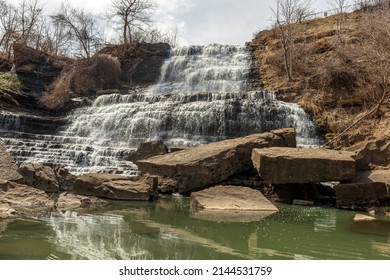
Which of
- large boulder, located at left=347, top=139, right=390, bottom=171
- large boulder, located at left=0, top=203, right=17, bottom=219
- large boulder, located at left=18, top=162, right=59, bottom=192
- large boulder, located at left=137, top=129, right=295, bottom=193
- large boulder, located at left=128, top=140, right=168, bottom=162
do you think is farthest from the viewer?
large boulder, located at left=128, top=140, right=168, bottom=162

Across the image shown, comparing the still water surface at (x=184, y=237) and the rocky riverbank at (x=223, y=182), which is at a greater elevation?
the rocky riverbank at (x=223, y=182)

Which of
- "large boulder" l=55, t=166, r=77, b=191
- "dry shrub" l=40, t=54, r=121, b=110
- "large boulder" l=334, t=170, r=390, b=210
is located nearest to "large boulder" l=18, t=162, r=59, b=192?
"large boulder" l=55, t=166, r=77, b=191

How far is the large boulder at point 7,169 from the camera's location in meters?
10.5

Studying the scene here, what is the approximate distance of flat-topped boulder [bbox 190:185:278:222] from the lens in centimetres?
938

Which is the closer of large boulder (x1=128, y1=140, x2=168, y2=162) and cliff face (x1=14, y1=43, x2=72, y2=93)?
large boulder (x1=128, y1=140, x2=168, y2=162)

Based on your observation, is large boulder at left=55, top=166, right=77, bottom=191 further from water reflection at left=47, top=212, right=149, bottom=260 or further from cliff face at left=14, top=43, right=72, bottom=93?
cliff face at left=14, top=43, right=72, bottom=93

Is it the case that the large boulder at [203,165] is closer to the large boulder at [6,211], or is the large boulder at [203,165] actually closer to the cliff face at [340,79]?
the cliff face at [340,79]

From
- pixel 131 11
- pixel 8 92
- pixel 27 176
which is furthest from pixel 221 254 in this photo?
pixel 131 11

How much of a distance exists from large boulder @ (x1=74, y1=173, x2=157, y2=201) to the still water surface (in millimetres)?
1955

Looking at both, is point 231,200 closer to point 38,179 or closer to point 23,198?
point 23,198

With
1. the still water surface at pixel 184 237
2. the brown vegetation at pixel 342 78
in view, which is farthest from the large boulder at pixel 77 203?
the brown vegetation at pixel 342 78

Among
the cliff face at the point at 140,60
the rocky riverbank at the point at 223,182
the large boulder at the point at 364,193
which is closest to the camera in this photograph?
the rocky riverbank at the point at 223,182

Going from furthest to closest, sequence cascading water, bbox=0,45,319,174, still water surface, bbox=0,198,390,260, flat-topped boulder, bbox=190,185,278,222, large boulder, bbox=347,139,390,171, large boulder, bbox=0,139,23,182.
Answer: cascading water, bbox=0,45,319,174 < large boulder, bbox=347,139,390,171 < large boulder, bbox=0,139,23,182 < flat-topped boulder, bbox=190,185,278,222 < still water surface, bbox=0,198,390,260

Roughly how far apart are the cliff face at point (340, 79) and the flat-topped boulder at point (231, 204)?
18.5ft
